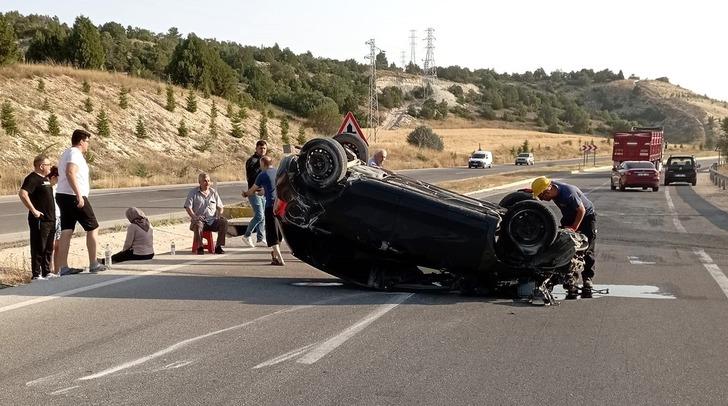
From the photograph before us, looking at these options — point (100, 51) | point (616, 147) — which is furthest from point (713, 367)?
point (100, 51)

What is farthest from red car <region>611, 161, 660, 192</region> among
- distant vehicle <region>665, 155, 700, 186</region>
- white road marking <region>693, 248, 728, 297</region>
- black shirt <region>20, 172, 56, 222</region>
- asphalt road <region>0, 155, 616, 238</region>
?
black shirt <region>20, 172, 56, 222</region>

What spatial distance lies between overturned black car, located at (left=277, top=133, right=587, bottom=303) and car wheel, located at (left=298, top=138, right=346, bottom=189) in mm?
11

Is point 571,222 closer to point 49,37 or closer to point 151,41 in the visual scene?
point 49,37

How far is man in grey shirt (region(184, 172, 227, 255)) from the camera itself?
12758mm

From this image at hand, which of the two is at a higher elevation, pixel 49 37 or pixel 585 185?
pixel 49 37

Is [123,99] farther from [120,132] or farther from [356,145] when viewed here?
[356,145]

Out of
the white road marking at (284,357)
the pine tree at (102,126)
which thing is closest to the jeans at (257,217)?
the white road marking at (284,357)

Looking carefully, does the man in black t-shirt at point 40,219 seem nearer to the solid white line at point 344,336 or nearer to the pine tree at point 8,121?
the solid white line at point 344,336

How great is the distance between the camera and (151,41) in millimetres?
97312

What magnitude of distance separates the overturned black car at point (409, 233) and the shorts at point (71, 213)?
2545mm

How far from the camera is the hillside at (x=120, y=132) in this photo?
124ft

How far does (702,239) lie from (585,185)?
24.8 m

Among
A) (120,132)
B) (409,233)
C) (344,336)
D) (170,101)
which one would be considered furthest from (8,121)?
(344,336)

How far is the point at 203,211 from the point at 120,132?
35.4 meters
